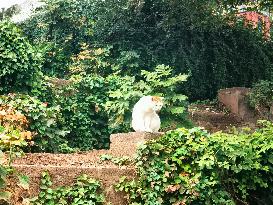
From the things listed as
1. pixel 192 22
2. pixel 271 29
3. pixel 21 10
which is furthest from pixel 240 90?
pixel 21 10

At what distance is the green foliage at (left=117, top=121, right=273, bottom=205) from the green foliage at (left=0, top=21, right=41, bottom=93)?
3972 mm

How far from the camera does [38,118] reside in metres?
8.80

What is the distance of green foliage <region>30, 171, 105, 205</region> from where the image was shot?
659cm

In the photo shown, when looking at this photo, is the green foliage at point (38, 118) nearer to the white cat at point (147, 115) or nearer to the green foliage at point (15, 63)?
the green foliage at point (15, 63)

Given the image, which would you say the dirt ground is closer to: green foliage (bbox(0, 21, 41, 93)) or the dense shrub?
the dense shrub

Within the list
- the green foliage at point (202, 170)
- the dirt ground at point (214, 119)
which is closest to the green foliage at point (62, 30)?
the dirt ground at point (214, 119)

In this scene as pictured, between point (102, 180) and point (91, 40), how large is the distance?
29.2ft

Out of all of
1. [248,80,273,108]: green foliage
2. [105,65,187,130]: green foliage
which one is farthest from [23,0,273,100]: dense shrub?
[105,65,187,130]: green foliage

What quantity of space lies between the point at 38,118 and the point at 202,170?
131 inches

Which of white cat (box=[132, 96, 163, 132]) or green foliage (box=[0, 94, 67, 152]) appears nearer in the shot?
white cat (box=[132, 96, 163, 132])

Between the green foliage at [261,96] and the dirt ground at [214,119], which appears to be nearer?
the dirt ground at [214,119]

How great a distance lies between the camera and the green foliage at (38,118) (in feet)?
28.5

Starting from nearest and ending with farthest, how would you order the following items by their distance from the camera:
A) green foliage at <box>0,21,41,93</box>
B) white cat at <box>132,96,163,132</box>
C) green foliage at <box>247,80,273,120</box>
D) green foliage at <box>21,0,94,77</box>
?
white cat at <box>132,96,163,132</box>
green foliage at <box>0,21,41,93</box>
green foliage at <box>247,80,273,120</box>
green foliage at <box>21,0,94,77</box>

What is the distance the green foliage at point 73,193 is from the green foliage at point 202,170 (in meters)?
0.39
